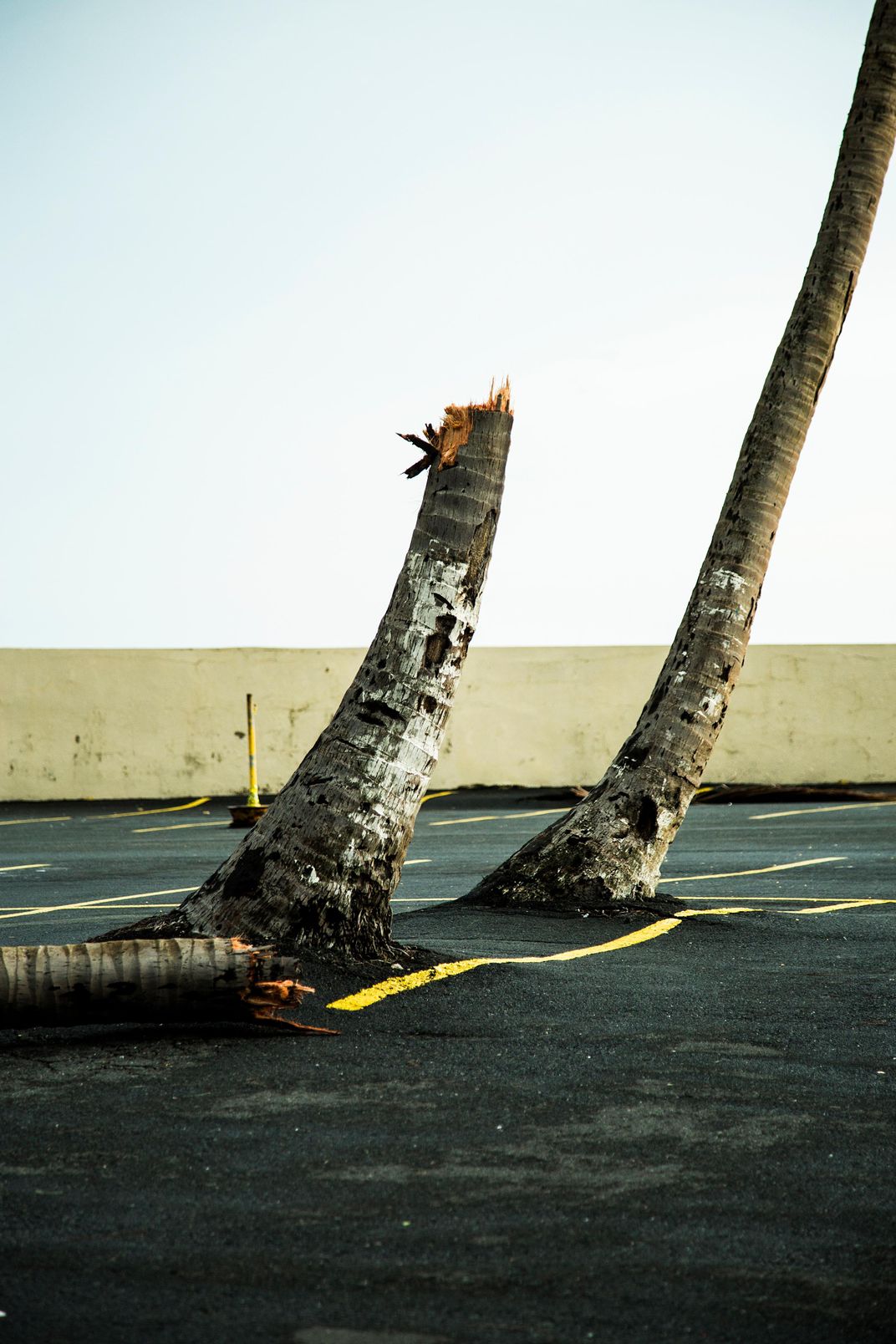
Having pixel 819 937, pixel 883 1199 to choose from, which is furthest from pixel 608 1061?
pixel 819 937

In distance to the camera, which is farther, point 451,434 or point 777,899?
point 777,899

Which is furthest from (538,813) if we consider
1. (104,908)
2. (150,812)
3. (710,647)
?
(710,647)

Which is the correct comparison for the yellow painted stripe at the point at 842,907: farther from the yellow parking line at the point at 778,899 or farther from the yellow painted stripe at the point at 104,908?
the yellow painted stripe at the point at 104,908

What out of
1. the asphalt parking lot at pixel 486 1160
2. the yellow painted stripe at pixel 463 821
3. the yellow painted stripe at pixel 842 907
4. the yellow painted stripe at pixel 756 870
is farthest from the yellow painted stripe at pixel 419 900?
the yellow painted stripe at pixel 463 821

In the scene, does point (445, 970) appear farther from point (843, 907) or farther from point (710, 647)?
point (843, 907)

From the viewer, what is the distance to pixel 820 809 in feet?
67.9

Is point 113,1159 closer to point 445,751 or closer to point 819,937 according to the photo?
point 819,937

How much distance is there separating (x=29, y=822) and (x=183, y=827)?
301 cm

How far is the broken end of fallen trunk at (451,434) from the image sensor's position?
674cm

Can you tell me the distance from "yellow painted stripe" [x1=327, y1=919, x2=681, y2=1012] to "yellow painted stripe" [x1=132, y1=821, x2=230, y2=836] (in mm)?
11755

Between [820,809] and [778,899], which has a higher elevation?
[820,809]

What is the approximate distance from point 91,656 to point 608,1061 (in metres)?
21.7

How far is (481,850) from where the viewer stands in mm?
15289

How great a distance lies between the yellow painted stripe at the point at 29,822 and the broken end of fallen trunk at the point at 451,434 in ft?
50.3
